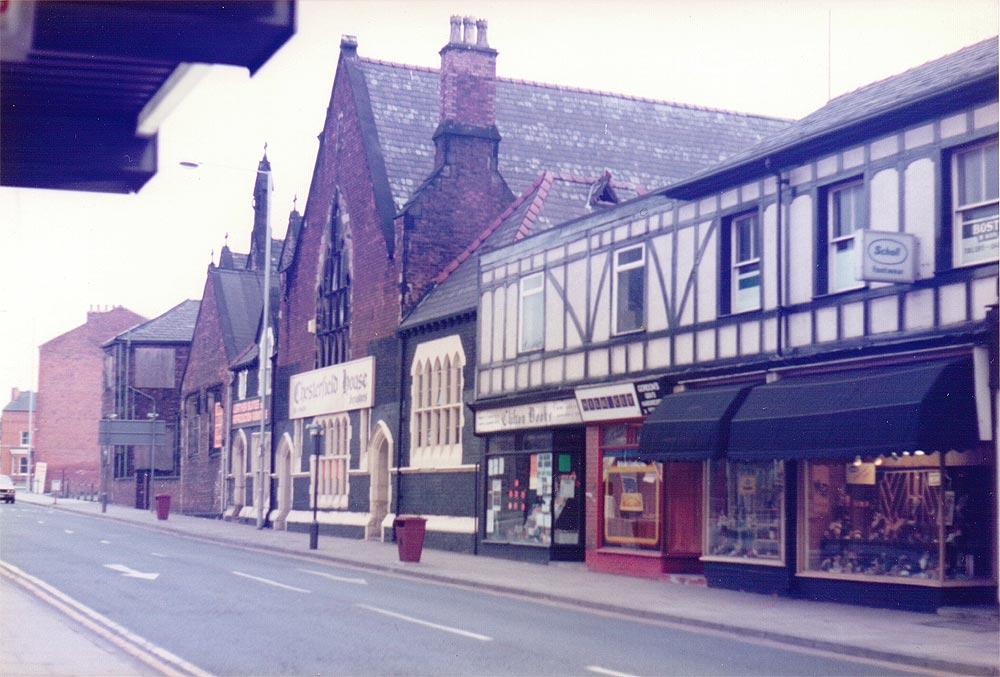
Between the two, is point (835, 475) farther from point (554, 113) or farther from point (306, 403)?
point (306, 403)

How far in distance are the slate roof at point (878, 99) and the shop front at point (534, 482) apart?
7276 millimetres

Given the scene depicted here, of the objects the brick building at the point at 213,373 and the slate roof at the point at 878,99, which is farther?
the brick building at the point at 213,373


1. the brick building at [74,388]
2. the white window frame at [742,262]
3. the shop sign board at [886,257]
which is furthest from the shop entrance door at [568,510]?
the brick building at [74,388]

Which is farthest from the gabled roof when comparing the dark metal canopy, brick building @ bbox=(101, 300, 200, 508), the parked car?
the parked car

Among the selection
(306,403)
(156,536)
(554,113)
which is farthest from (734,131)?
(156,536)

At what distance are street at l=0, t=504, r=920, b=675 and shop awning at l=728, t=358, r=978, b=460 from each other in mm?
3983

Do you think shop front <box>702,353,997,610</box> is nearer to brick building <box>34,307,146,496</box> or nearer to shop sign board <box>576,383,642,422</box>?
shop sign board <box>576,383,642,422</box>

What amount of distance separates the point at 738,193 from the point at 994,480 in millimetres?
7444

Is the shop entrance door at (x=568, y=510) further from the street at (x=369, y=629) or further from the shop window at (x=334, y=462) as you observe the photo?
the shop window at (x=334, y=462)

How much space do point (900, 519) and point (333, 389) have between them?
91.8 ft

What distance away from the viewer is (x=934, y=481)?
1953 centimetres

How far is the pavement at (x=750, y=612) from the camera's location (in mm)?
15023

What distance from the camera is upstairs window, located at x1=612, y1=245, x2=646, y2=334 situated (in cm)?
2688

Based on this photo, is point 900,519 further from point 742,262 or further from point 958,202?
point 742,262
